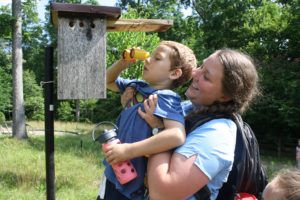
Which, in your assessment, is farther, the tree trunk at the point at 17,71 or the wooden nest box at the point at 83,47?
the tree trunk at the point at 17,71

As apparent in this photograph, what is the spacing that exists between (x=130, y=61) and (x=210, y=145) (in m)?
0.96

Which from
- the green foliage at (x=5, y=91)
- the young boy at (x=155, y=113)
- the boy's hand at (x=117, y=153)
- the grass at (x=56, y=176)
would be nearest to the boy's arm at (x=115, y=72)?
the young boy at (x=155, y=113)

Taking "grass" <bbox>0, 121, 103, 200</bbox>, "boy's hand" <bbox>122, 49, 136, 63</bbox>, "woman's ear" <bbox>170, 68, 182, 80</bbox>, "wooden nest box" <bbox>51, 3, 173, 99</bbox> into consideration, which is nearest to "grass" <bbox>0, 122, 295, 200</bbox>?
"grass" <bbox>0, 121, 103, 200</bbox>

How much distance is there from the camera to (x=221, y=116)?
1.73 meters

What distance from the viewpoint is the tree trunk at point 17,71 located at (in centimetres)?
1451

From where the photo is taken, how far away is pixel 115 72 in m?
2.56

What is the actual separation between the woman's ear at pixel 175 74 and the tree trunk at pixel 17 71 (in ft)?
42.7

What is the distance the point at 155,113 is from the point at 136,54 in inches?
23.8

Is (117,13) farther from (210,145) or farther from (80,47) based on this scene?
(210,145)

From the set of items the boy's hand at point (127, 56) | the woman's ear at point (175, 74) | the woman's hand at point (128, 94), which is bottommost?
the woman's hand at point (128, 94)

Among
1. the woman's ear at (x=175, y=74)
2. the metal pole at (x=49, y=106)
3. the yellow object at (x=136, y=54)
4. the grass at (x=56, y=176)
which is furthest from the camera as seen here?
the grass at (x=56, y=176)

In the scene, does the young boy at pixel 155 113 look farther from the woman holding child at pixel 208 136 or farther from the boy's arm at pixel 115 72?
the boy's arm at pixel 115 72

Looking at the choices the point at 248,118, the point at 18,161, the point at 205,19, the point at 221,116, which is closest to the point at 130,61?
the point at 221,116

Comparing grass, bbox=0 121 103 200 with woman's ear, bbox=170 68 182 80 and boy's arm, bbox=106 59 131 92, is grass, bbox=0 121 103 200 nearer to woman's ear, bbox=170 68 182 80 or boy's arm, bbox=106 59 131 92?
boy's arm, bbox=106 59 131 92
